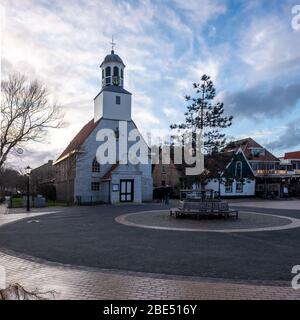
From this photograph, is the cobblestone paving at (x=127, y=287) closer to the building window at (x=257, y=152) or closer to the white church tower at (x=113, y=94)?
the white church tower at (x=113, y=94)

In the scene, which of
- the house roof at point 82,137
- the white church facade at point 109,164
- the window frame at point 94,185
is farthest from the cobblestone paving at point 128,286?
the house roof at point 82,137

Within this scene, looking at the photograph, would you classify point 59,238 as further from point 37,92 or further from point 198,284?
point 37,92

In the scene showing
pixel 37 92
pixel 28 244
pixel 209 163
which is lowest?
pixel 28 244

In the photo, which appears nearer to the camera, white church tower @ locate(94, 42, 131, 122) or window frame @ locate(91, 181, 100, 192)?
window frame @ locate(91, 181, 100, 192)

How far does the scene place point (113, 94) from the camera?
3728 centimetres

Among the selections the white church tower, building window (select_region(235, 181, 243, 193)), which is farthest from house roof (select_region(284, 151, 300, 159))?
the white church tower

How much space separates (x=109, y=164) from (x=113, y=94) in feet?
25.4

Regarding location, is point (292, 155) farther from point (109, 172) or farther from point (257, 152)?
point (109, 172)

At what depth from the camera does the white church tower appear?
37062 mm

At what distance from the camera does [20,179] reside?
55.3 metres

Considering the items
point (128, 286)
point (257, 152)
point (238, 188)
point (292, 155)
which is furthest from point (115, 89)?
point (292, 155)

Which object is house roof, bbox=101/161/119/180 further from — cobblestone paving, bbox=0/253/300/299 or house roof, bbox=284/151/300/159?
house roof, bbox=284/151/300/159
